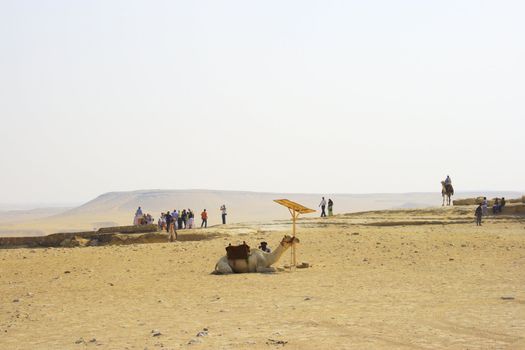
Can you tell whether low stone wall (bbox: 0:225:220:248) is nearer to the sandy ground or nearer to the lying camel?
the sandy ground

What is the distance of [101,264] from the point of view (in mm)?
22516

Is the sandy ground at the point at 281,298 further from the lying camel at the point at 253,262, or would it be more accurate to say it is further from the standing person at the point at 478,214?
the standing person at the point at 478,214

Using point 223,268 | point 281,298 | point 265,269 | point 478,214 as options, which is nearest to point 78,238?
point 223,268

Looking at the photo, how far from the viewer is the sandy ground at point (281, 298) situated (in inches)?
421

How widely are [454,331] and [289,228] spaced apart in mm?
23902

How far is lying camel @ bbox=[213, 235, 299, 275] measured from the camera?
19.3 metres

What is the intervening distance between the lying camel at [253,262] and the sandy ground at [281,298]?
1.50 ft

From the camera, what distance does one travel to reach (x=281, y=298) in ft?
47.2

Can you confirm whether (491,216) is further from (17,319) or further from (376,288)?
(17,319)

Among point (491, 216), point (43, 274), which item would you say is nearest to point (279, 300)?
point (43, 274)

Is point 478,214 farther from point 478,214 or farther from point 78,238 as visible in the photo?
point 78,238

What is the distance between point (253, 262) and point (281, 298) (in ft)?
17.2

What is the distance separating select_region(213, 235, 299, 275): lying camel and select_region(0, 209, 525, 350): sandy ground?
458mm

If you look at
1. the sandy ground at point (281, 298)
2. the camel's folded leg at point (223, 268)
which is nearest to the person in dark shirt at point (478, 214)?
the sandy ground at point (281, 298)
